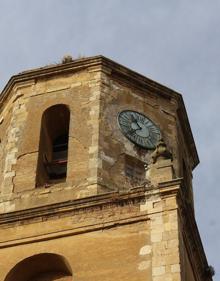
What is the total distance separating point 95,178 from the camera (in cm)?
1714

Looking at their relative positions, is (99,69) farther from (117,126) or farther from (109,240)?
(109,240)

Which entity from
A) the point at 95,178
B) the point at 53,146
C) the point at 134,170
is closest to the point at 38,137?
the point at 53,146

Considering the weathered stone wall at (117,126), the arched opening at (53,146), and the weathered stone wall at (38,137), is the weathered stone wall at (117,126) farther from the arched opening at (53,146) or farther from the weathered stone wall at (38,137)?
the arched opening at (53,146)

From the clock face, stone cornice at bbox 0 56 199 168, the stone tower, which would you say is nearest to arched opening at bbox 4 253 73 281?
the stone tower

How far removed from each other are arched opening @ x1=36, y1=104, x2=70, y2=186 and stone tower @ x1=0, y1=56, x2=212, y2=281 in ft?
0.08

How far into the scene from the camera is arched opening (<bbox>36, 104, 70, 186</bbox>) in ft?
59.2

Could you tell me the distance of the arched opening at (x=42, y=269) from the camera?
16.0 meters

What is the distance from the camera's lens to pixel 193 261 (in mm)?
17062

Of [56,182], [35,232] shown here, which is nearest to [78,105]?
[56,182]

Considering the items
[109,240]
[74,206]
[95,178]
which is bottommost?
[109,240]

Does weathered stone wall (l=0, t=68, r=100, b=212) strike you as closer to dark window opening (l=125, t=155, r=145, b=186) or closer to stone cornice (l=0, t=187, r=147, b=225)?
stone cornice (l=0, t=187, r=147, b=225)

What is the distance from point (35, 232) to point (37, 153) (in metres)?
2.12

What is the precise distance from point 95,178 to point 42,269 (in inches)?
74.3

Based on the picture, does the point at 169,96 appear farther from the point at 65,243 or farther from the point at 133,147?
the point at 65,243
